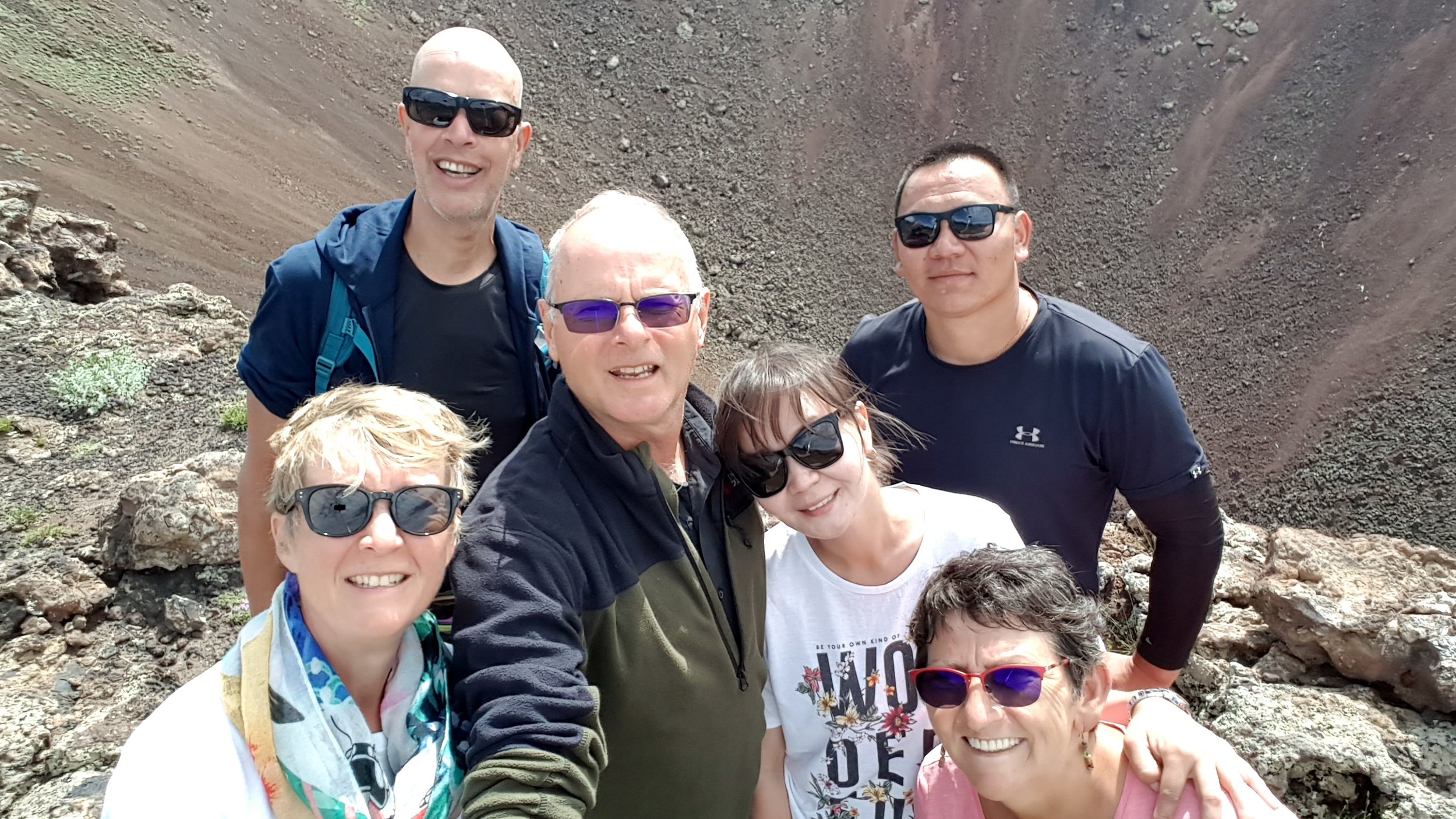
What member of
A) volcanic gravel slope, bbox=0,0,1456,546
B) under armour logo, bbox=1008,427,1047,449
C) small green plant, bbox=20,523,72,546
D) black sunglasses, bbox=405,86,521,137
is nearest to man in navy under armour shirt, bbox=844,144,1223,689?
under armour logo, bbox=1008,427,1047,449

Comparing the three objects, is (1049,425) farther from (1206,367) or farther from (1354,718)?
(1206,367)

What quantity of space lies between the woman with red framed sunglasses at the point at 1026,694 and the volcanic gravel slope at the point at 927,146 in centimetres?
941

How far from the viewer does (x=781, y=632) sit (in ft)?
8.48

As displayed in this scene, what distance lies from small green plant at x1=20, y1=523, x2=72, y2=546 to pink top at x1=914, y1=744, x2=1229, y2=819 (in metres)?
5.22

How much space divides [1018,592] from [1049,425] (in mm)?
1127

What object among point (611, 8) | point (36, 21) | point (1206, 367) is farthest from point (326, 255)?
point (611, 8)

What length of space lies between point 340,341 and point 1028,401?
2.38 m

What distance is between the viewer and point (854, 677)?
254 cm

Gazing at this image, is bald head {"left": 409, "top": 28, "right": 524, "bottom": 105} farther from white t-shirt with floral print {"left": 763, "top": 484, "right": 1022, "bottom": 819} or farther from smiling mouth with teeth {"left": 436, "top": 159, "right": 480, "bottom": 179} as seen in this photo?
white t-shirt with floral print {"left": 763, "top": 484, "right": 1022, "bottom": 819}

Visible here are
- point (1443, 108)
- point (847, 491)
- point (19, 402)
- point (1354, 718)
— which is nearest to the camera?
point (847, 491)

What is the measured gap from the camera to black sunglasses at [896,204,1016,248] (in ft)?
11.2

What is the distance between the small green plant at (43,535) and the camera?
524cm

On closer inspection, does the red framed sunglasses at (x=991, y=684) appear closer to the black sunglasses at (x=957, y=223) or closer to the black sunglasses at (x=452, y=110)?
the black sunglasses at (x=957, y=223)

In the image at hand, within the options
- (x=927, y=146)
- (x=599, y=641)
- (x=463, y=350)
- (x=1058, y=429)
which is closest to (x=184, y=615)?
(x=463, y=350)
